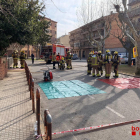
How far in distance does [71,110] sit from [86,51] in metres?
54.7

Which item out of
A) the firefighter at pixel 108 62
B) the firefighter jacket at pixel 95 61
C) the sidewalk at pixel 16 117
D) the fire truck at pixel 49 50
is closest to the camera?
the sidewalk at pixel 16 117

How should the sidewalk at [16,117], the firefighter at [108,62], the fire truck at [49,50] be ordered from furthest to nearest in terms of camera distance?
1. the fire truck at [49,50]
2. the firefighter at [108,62]
3. the sidewalk at [16,117]

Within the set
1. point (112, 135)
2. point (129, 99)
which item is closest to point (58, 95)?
point (129, 99)

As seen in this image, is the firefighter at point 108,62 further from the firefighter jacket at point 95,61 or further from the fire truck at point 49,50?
the fire truck at point 49,50

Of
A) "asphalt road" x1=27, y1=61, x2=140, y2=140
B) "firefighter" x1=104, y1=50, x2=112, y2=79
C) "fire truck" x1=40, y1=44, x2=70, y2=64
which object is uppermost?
"fire truck" x1=40, y1=44, x2=70, y2=64

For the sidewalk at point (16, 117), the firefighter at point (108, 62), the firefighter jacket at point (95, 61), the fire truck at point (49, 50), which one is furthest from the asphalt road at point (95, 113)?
the fire truck at point (49, 50)

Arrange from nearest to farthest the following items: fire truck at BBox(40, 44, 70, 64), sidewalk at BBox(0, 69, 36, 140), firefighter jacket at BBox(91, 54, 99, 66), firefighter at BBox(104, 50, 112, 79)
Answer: sidewalk at BBox(0, 69, 36, 140), firefighter at BBox(104, 50, 112, 79), firefighter jacket at BBox(91, 54, 99, 66), fire truck at BBox(40, 44, 70, 64)

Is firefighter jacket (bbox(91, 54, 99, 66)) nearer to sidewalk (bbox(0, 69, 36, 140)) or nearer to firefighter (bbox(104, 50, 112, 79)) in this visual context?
firefighter (bbox(104, 50, 112, 79))

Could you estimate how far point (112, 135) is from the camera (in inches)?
130

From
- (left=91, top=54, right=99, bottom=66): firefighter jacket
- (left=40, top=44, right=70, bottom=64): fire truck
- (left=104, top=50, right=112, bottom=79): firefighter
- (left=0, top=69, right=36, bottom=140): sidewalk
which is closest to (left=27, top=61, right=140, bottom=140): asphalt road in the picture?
(left=0, top=69, right=36, bottom=140): sidewalk

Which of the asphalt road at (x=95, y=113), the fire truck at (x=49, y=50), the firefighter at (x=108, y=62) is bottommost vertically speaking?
the asphalt road at (x=95, y=113)

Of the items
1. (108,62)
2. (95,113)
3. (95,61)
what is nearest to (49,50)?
(95,61)

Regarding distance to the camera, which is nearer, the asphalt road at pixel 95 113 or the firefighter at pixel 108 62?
the asphalt road at pixel 95 113

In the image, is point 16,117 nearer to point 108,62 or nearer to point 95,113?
point 95,113
